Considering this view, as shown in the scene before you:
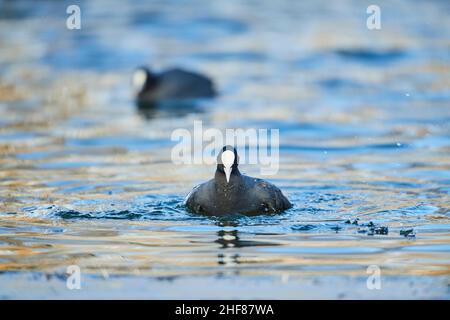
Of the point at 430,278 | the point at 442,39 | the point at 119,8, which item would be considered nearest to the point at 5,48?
the point at 119,8

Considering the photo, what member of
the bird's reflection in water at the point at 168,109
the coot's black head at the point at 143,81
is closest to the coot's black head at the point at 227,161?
the bird's reflection in water at the point at 168,109

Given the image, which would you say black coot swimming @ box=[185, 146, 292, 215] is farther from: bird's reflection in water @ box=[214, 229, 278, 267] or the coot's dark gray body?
the coot's dark gray body

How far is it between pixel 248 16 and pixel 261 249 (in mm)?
17766

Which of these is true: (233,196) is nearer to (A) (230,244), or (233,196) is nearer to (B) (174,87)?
(A) (230,244)

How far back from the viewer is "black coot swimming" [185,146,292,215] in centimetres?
848

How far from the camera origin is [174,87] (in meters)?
17.3

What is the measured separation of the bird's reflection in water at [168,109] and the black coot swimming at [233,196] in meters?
6.95

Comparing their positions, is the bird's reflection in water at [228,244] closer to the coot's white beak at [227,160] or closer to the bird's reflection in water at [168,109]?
the coot's white beak at [227,160]

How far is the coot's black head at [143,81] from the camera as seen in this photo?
1728 cm

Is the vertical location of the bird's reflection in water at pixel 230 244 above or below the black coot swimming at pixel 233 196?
below

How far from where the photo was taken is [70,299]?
6.32m

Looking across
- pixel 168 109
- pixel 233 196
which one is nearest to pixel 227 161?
pixel 233 196

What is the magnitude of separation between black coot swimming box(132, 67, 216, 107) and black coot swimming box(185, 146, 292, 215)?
843 cm

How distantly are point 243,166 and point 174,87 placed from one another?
6.31 m
